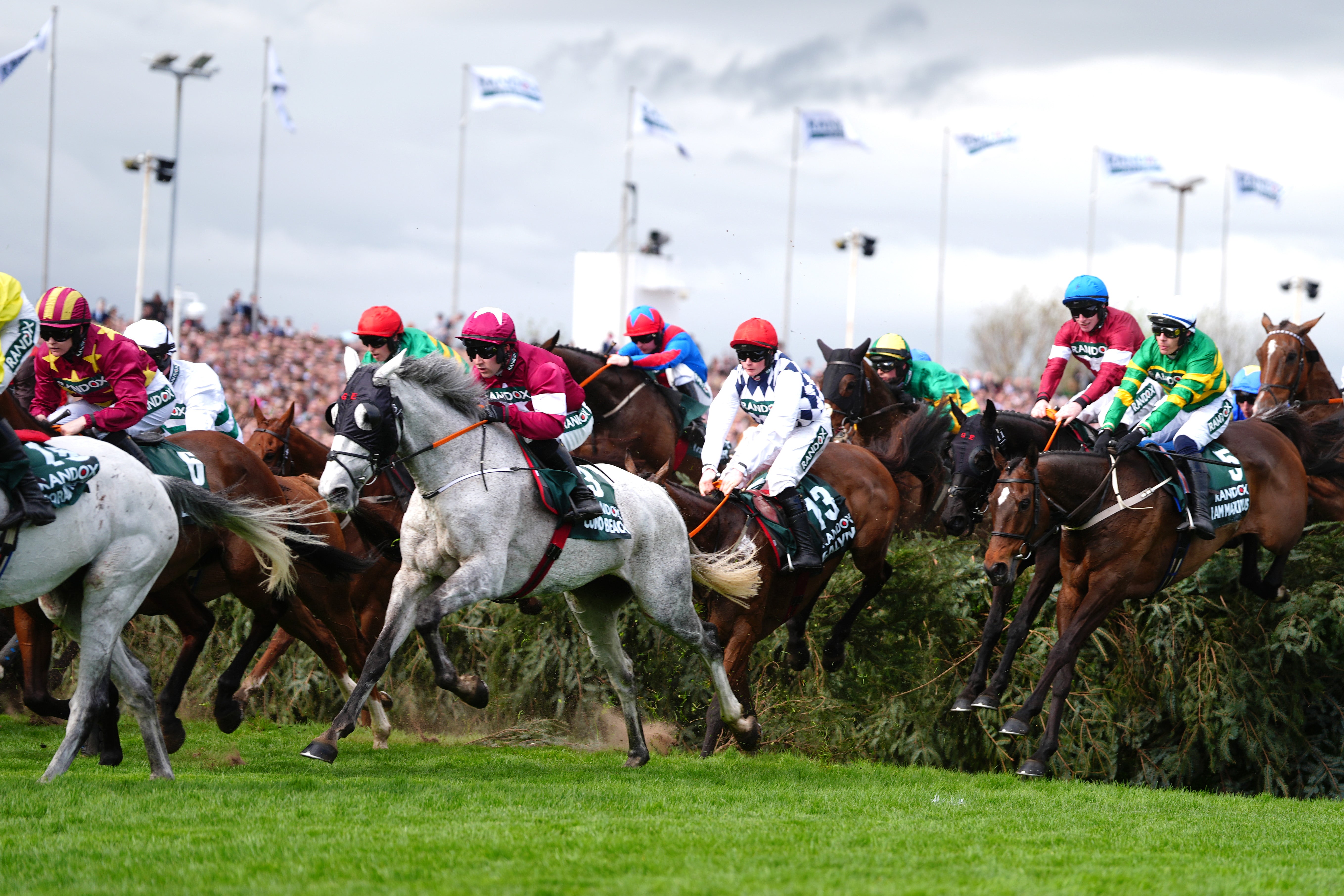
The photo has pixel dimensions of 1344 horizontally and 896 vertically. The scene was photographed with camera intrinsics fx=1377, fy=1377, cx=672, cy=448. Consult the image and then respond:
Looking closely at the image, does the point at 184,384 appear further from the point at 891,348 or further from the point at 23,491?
the point at 891,348

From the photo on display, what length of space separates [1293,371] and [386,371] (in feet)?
27.8

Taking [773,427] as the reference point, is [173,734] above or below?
below

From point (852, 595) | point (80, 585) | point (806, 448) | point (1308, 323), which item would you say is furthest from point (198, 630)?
point (1308, 323)

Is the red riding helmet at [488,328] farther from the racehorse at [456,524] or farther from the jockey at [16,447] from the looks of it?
the jockey at [16,447]

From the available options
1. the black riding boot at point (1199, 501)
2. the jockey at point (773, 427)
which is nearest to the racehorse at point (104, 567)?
the jockey at point (773, 427)

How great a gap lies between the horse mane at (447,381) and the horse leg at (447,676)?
3.73 ft

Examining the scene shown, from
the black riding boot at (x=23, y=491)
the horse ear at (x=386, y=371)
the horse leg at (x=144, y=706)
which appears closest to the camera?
the black riding boot at (x=23, y=491)

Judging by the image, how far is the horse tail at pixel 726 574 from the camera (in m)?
8.31

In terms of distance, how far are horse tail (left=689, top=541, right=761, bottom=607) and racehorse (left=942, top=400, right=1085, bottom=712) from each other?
1211 mm

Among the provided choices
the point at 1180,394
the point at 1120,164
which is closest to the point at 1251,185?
the point at 1120,164

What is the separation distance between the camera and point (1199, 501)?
880 centimetres

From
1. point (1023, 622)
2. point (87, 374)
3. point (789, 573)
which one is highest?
point (87, 374)

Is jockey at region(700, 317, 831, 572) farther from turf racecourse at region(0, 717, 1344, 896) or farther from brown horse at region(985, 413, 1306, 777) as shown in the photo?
turf racecourse at region(0, 717, 1344, 896)

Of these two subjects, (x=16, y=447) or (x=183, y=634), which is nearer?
(x=16, y=447)
